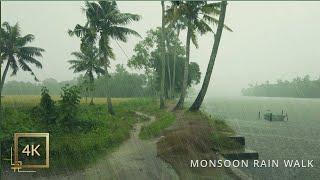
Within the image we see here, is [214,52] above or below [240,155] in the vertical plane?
above

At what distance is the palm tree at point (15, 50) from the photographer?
37719mm

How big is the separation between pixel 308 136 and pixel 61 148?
21060 mm

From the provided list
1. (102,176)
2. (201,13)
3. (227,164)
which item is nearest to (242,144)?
(227,164)

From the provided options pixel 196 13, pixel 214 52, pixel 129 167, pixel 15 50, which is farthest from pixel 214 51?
pixel 15 50

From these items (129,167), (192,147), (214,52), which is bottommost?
(129,167)

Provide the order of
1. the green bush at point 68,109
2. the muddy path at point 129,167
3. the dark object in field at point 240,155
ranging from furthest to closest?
1. the green bush at point 68,109
2. the dark object in field at point 240,155
3. the muddy path at point 129,167

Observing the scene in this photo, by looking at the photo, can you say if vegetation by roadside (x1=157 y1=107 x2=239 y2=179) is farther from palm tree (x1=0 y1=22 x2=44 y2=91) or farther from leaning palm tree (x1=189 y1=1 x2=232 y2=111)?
palm tree (x1=0 y1=22 x2=44 y2=91)

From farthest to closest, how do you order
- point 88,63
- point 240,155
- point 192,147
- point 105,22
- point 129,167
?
1. point 88,63
2. point 105,22
3. point 240,155
4. point 192,147
5. point 129,167

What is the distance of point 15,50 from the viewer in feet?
124

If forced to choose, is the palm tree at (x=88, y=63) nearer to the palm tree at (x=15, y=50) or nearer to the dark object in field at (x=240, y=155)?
the palm tree at (x=15, y=50)

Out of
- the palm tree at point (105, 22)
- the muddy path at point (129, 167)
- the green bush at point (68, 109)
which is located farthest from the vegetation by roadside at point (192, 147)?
the palm tree at point (105, 22)

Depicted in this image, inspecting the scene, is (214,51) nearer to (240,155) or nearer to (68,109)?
(68,109)

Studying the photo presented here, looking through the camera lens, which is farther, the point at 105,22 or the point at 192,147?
the point at 105,22

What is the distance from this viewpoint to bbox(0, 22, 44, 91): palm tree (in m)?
37.7
